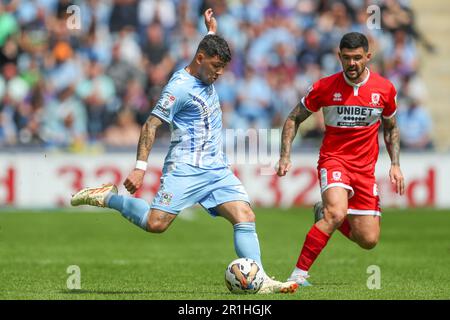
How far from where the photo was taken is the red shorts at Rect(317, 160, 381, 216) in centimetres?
1162

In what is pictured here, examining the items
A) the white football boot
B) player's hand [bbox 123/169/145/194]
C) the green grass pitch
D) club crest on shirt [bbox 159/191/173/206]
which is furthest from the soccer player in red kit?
the white football boot

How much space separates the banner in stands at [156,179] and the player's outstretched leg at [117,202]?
37.1ft

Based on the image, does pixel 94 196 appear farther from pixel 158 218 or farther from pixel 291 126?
pixel 291 126

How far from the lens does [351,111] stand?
11.7m

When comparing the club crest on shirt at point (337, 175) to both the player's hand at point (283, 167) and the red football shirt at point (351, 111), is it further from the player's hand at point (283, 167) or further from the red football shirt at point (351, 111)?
the player's hand at point (283, 167)

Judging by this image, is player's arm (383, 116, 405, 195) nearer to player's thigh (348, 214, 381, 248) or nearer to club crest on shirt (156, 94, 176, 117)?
player's thigh (348, 214, 381, 248)

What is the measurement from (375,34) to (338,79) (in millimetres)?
14695

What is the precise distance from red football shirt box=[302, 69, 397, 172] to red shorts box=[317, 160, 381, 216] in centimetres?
8

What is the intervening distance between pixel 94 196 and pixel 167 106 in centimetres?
132

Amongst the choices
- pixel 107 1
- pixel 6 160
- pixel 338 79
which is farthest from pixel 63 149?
pixel 338 79

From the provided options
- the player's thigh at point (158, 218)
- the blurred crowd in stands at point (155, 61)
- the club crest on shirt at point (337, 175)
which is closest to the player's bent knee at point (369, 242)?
the club crest on shirt at point (337, 175)

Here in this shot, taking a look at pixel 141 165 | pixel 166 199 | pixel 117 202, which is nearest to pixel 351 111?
pixel 166 199

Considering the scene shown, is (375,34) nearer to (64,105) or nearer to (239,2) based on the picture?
(239,2)

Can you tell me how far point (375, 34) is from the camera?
26141 millimetres
